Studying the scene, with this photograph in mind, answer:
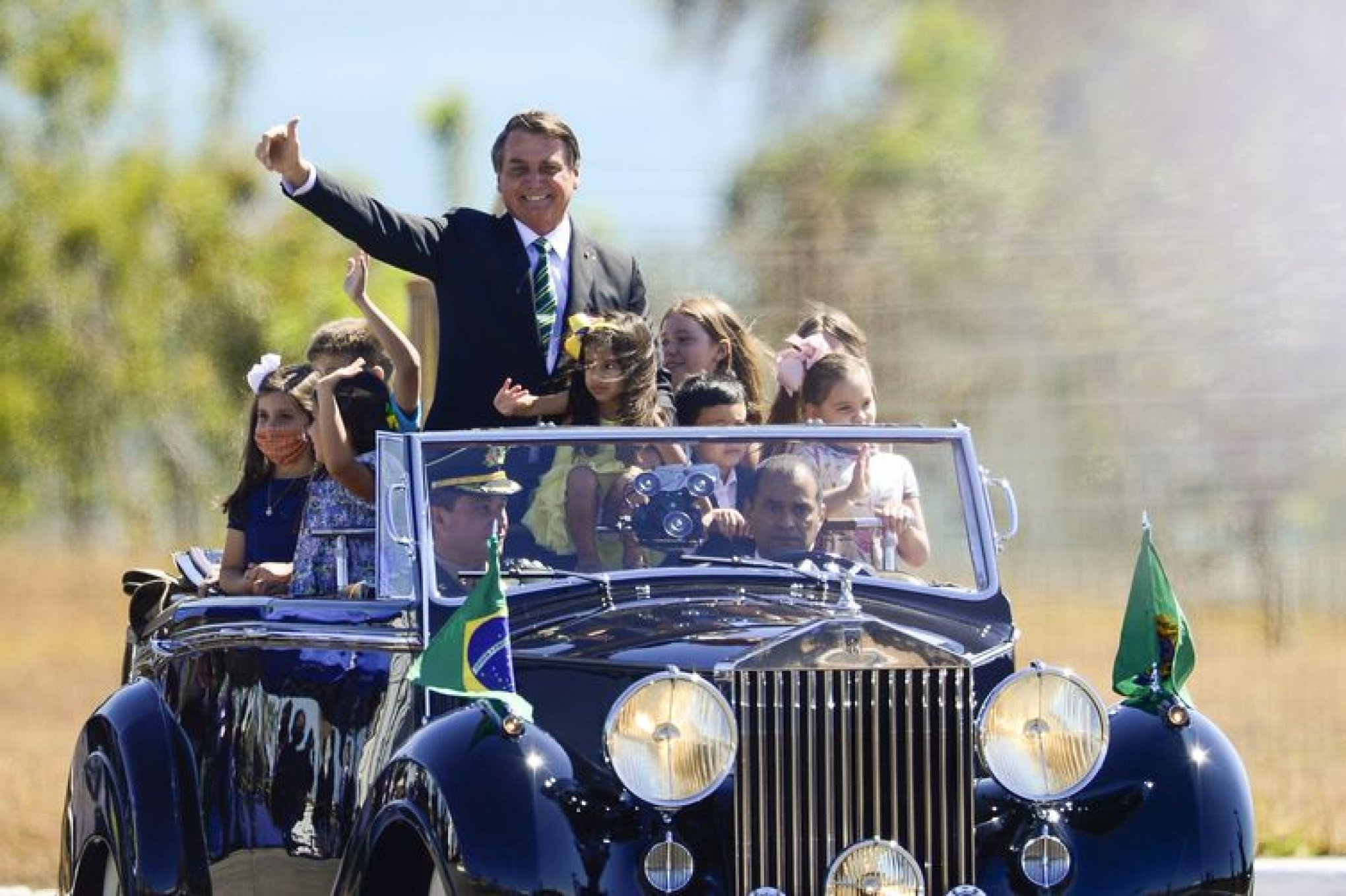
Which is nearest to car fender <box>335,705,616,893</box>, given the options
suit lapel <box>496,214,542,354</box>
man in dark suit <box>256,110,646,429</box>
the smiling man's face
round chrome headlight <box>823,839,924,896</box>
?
round chrome headlight <box>823,839,924,896</box>

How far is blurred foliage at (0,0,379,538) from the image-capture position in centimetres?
2192

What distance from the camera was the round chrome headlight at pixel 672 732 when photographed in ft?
17.5

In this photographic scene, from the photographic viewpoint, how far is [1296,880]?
9.13 metres

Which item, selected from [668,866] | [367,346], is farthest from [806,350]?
[668,866]

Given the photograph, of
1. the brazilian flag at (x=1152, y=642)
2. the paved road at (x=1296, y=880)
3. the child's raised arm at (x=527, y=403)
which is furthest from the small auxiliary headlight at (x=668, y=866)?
the paved road at (x=1296, y=880)

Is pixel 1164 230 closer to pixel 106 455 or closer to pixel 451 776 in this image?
pixel 451 776

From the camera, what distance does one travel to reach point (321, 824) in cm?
609

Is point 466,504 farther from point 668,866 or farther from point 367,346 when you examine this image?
point 367,346

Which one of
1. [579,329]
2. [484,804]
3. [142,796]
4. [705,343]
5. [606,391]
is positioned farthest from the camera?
[705,343]

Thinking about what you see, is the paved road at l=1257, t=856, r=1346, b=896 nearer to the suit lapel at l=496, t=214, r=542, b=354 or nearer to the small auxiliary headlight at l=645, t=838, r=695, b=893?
the suit lapel at l=496, t=214, r=542, b=354

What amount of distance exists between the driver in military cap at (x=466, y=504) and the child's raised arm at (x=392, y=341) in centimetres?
117

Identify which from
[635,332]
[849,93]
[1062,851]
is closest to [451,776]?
[1062,851]

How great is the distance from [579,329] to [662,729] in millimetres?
2093

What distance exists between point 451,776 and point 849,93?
15.1m
